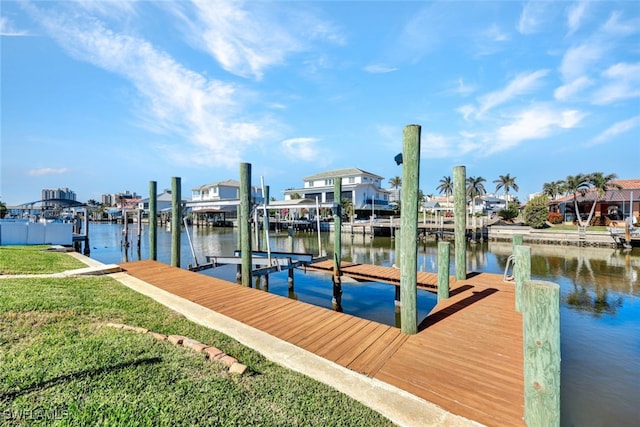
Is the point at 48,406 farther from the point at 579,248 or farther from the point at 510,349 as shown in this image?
the point at 579,248

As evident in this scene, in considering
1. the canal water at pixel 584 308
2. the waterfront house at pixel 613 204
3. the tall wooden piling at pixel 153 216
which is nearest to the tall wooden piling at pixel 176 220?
the canal water at pixel 584 308

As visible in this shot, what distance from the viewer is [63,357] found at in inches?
152

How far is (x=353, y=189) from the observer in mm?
51094

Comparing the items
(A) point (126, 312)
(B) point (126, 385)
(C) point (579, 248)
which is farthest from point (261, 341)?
(C) point (579, 248)

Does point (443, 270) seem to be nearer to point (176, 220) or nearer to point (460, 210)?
point (460, 210)

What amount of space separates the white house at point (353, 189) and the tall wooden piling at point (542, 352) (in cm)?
4691

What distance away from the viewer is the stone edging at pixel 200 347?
378 cm

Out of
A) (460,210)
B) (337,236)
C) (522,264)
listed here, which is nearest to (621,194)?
(460,210)

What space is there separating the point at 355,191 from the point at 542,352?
4900 cm

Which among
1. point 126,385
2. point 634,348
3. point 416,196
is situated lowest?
point 634,348

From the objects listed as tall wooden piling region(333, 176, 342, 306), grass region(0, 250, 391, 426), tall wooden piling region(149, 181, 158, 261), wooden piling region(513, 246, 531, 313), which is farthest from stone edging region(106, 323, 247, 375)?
tall wooden piling region(149, 181, 158, 261)

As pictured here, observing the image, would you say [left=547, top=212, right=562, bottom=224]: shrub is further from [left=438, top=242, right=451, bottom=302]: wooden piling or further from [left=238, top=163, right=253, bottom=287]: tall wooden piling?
[left=238, top=163, right=253, bottom=287]: tall wooden piling

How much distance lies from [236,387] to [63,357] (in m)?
2.39

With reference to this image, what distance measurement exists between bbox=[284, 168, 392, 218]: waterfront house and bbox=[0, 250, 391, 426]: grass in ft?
150
